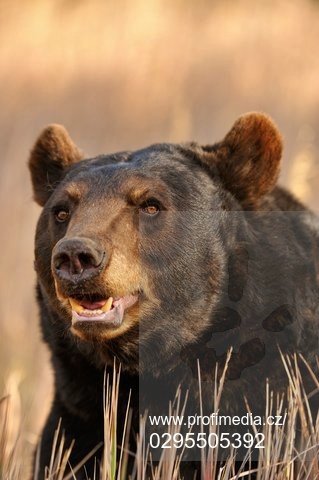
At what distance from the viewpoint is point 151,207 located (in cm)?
467

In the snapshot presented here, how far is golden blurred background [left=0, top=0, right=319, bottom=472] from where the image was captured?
29.4 ft

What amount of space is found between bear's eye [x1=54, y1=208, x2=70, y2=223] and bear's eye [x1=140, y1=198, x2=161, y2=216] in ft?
1.22

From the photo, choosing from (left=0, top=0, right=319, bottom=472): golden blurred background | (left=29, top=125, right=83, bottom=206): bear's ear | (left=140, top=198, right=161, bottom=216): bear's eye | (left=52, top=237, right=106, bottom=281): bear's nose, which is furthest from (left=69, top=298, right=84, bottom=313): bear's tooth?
(left=0, top=0, right=319, bottom=472): golden blurred background

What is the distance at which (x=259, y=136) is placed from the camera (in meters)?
5.12

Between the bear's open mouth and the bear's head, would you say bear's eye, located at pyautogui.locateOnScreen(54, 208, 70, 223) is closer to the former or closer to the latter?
the bear's head

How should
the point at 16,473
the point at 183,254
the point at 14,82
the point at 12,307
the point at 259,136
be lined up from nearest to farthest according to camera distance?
the point at 16,473
the point at 183,254
the point at 259,136
the point at 12,307
the point at 14,82

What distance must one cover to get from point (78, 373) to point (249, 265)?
96 cm

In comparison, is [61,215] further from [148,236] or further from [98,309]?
[98,309]

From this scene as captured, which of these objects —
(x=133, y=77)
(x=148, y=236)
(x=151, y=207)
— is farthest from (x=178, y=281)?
(x=133, y=77)

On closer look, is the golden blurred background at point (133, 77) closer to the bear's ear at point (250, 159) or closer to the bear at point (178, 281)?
the bear's ear at point (250, 159)

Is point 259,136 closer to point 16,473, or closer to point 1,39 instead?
point 16,473

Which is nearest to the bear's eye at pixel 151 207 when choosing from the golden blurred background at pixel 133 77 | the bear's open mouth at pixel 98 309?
the bear's open mouth at pixel 98 309

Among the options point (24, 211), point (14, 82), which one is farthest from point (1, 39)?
point (24, 211)

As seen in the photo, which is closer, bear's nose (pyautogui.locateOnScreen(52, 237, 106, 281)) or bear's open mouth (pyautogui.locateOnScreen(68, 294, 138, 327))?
bear's nose (pyautogui.locateOnScreen(52, 237, 106, 281))
